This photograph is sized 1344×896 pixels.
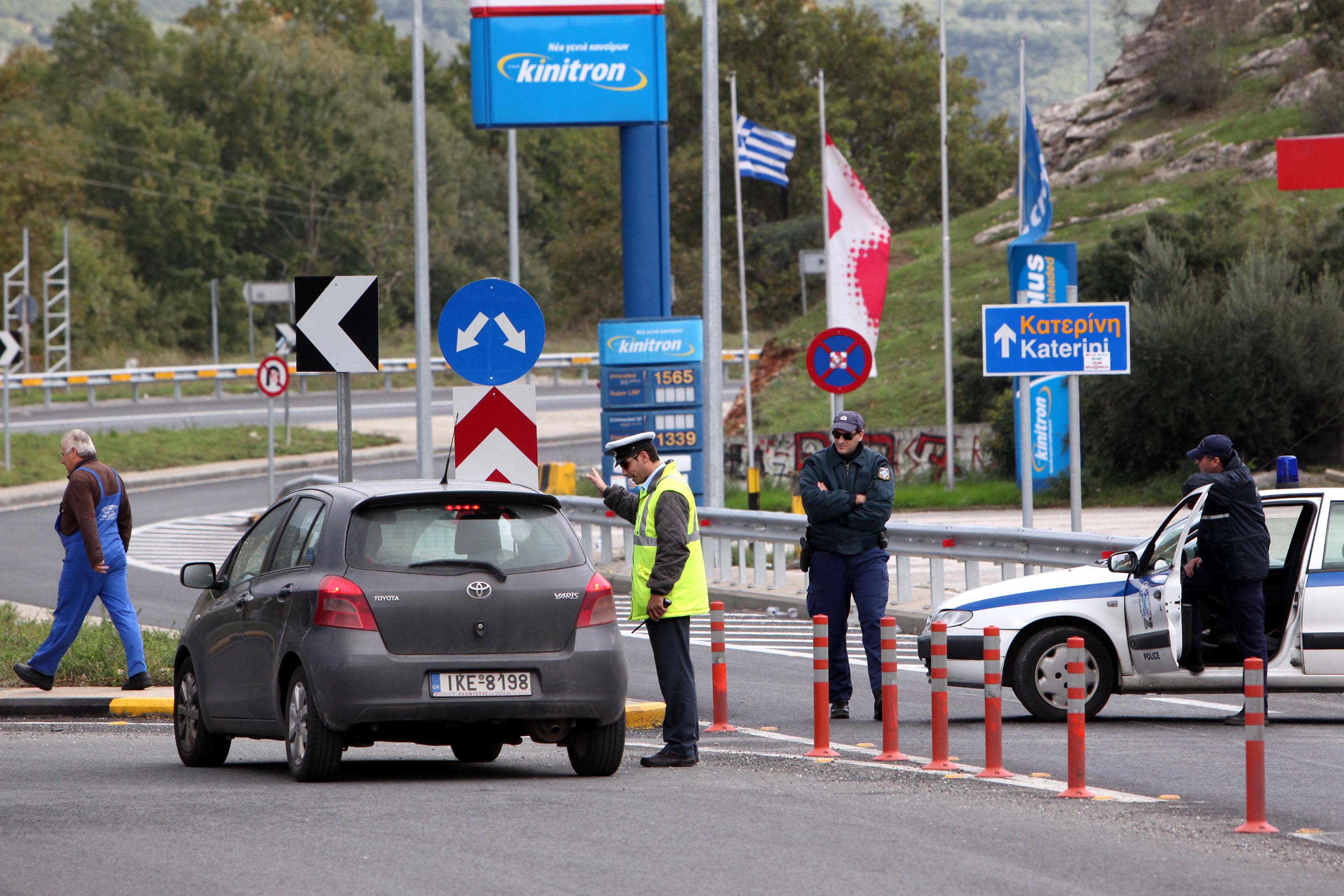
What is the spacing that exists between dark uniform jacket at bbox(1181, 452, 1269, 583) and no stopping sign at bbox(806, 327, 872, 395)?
7360 millimetres

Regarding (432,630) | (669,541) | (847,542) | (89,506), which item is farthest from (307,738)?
(89,506)

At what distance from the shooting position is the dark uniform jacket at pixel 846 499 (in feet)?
39.5

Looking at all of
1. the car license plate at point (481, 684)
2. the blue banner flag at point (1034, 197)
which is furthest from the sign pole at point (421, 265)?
the car license plate at point (481, 684)

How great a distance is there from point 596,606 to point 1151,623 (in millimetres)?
4150

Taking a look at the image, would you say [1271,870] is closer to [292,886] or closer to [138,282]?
[292,886]

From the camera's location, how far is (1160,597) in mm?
11688

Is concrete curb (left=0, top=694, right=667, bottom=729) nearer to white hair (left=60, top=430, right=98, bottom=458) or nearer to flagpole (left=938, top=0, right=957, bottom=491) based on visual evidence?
white hair (left=60, top=430, right=98, bottom=458)

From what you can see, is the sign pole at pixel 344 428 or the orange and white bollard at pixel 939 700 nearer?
the orange and white bollard at pixel 939 700

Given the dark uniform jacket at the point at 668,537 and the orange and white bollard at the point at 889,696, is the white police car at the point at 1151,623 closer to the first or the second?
the orange and white bollard at the point at 889,696

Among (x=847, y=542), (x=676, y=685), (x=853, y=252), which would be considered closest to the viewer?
(x=676, y=685)

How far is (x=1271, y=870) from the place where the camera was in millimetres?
7137

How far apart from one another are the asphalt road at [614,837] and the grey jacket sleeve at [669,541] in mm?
999

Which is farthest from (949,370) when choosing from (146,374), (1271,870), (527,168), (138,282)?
(527,168)

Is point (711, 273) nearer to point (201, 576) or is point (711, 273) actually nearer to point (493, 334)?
point (493, 334)
